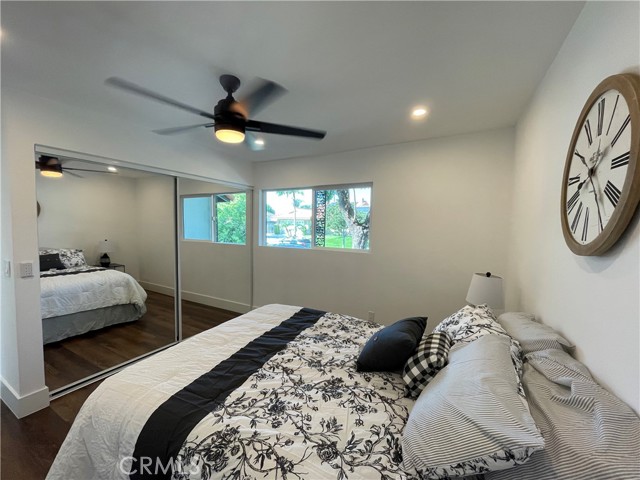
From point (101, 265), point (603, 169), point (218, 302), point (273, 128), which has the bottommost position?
point (218, 302)

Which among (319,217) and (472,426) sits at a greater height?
(319,217)

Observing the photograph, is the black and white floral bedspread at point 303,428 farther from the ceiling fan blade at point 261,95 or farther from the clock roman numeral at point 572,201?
the ceiling fan blade at point 261,95

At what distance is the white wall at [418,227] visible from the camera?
8.56ft

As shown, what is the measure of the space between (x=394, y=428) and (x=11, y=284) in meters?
2.85

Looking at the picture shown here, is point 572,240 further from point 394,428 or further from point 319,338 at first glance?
point 319,338

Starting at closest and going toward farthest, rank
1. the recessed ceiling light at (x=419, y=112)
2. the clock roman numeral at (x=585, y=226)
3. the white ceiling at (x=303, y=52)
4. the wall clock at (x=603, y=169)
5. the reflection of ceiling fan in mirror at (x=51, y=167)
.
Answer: the wall clock at (x=603, y=169) < the clock roman numeral at (x=585, y=226) < the white ceiling at (x=303, y=52) < the reflection of ceiling fan in mirror at (x=51, y=167) < the recessed ceiling light at (x=419, y=112)

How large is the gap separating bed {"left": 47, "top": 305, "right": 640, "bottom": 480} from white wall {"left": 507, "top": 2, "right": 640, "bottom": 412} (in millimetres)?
117

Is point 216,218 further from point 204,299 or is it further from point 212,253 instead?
point 204,299

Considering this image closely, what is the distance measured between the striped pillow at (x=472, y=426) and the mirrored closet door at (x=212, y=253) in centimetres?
312

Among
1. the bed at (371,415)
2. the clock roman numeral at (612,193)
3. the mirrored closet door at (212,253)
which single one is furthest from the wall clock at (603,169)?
the mirrored closet door at (212,253)

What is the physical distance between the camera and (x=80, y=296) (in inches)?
97.7

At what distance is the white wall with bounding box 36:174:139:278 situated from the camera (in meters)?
2.10

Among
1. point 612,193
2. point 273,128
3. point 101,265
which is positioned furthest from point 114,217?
point 612,193

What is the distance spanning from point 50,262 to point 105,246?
1.52 feet
